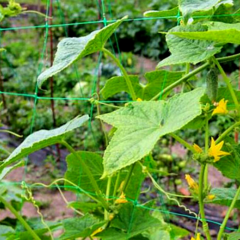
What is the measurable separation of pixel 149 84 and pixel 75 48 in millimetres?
259

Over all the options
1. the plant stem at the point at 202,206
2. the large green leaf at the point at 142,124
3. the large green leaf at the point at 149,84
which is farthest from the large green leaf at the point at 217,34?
the large green leaf at the point at 149,84

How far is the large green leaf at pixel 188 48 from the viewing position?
29.4 inches

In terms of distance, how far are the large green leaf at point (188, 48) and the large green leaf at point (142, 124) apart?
0.19ft

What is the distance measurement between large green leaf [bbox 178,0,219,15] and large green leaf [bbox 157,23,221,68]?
3cm

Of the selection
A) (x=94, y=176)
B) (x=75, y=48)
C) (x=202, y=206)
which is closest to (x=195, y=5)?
(x=75, y=48)

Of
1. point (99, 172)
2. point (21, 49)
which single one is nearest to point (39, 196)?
point (99, 172)

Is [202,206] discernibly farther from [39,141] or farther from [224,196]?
[39,141]

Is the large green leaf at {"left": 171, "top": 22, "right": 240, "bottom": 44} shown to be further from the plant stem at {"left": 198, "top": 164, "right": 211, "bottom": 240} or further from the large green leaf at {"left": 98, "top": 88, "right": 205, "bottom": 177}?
the plant stem at {"left": 198, "top": 164, "right": 211, "bottom": 240}

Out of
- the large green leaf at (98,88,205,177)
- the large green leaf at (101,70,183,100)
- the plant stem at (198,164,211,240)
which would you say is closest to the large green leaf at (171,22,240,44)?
the large green leaf at (98,88,205,177)

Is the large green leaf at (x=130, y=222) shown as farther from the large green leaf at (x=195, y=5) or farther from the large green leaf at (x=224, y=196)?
the large green leaf at (x=195, y=5)

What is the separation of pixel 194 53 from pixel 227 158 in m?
0.20

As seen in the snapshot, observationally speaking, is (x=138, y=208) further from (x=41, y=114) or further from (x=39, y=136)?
(x=41, y=114)

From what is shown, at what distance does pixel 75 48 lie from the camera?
77cm

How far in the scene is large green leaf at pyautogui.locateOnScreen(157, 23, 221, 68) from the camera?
29.4 inches
